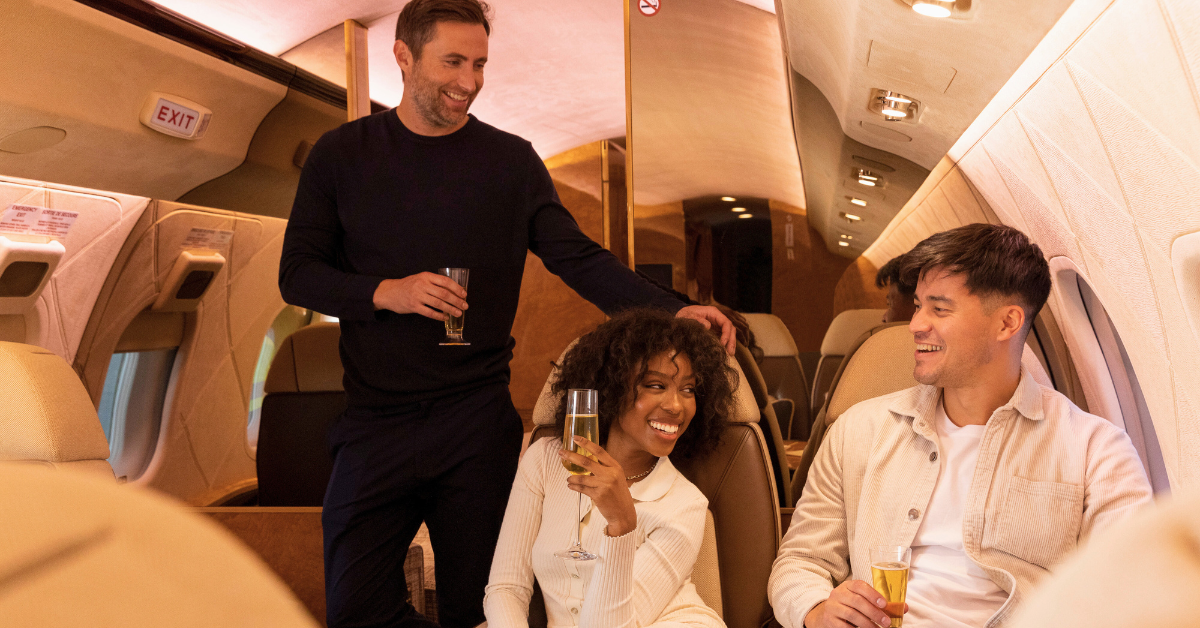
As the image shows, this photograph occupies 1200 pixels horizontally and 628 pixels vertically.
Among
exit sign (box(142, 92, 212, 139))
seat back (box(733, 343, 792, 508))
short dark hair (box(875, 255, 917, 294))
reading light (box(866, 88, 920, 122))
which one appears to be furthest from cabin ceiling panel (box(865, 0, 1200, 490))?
exit sign (box(142, 92, 212, 139))

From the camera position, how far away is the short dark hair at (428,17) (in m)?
2.43

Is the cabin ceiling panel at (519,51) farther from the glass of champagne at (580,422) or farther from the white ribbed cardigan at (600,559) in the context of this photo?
the glass of champagne at (580,422)

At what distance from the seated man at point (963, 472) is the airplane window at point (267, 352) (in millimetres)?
2351

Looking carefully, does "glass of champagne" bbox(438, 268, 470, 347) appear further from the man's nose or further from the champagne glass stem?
the man's nose

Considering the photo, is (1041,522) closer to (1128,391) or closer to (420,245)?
(1128,391)

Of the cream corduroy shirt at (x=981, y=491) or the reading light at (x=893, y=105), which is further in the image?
the reading light at (x=893, y=105)

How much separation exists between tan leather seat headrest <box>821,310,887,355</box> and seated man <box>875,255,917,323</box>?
1.7 inches

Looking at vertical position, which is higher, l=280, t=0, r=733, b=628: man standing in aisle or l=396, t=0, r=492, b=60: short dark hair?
l=396, t=0, r=492, b=60: short dark hair

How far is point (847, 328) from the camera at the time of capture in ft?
9.85

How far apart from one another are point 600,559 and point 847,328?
4.93ft

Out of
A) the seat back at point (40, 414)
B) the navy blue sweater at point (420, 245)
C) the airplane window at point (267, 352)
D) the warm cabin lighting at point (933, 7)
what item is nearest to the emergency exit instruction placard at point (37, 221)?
the airplane window at point (267, 352)

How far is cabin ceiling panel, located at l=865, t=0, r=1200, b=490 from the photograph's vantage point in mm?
2000

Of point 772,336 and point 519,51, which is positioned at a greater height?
point 519,51

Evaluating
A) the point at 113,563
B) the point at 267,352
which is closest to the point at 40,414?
the point at 267,352
